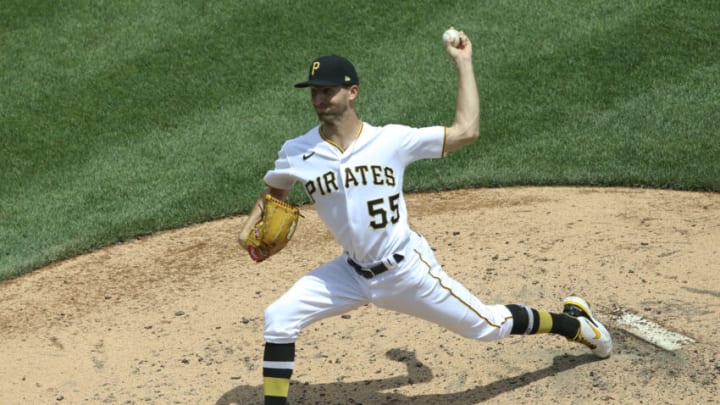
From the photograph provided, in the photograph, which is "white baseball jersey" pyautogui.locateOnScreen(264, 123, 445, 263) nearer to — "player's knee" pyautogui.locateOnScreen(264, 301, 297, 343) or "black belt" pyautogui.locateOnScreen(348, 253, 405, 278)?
"black belt" pyautogui.locateOnScreen(348, 253, 405, 278)

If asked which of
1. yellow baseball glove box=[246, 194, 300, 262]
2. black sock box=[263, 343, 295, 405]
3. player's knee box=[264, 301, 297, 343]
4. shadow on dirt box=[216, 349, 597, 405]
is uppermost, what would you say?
yellow baseball glove box=[246, 194, 300, 262]

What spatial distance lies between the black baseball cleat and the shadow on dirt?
0.36 ft

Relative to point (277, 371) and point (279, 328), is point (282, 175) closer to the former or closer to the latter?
point (279, 328)

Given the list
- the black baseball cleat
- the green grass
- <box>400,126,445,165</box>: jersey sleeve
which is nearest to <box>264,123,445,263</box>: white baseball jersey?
<box>400,126,445,165</box>: jersey sleeve

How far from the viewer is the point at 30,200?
9570 mm

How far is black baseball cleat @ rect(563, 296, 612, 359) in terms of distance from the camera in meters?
5.81

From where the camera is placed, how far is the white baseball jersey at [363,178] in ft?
16.7

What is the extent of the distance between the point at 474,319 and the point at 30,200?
5595 mm

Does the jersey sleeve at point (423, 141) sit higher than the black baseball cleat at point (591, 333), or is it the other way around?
the jersey sleeve at point (423, 141)

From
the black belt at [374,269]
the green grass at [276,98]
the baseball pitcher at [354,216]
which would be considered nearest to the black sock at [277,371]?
the baseball pitcher at [354,216]

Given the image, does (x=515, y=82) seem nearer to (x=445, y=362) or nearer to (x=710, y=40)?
(x=710, y=40)

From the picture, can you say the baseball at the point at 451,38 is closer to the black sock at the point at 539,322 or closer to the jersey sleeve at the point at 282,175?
the jersey sleeve at the point at 282,175

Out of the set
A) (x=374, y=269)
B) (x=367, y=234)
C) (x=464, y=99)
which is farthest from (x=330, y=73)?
(x=374, y=269)

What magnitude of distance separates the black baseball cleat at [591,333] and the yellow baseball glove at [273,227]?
179 cm
